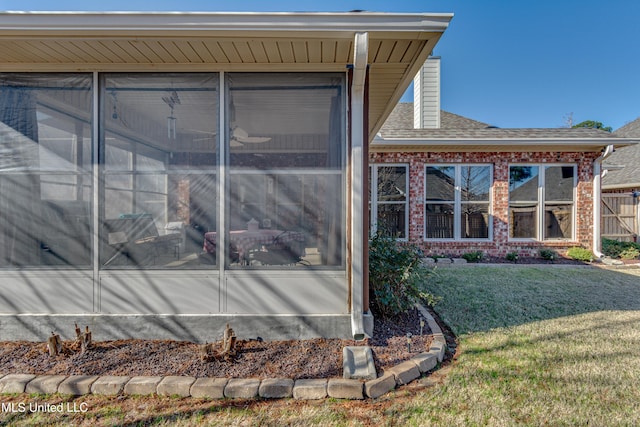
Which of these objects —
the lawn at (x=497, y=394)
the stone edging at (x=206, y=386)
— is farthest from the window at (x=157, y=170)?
the lawn at (x=497, y=394)

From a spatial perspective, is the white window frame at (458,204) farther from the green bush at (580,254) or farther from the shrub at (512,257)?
the green bush at (580,254)

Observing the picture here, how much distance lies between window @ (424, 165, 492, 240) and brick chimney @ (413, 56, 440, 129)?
206 cm

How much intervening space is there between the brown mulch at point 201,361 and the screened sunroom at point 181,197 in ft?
0.48

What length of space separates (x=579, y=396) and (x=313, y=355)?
2023 millimetres

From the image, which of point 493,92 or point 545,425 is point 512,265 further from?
point 493,92

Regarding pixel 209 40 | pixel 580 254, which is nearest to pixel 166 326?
pixel 209 40

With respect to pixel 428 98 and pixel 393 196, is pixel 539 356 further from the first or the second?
pixel 428 98

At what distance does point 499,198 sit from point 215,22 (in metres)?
7.21

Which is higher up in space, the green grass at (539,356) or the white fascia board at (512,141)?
the white fascia board at (512,141)

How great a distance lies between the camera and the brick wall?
7656 millimetres

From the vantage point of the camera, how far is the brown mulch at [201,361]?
8.73 feet

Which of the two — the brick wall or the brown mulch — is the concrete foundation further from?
the brick wall

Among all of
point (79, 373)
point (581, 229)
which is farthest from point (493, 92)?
point (79, 373)

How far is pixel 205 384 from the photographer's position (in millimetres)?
2439
